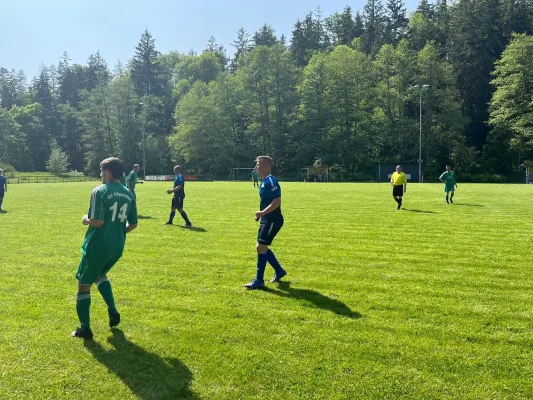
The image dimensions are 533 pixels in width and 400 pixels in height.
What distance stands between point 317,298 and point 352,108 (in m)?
Result: 61.1

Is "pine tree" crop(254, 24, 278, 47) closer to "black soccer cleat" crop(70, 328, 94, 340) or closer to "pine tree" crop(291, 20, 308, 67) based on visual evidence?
"pine tree" crop(291, 20, 308, 67)

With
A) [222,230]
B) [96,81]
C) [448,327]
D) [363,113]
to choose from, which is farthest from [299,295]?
[96,81]

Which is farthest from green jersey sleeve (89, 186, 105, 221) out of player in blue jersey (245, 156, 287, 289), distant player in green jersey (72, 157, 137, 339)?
player in blue jersey (245, 156, 287, 289)

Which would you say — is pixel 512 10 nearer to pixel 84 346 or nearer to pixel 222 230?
pixel 222 230

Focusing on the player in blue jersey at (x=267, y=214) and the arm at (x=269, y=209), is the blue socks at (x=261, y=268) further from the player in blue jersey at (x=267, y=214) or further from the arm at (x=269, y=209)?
the arm at (x=269, y=209)

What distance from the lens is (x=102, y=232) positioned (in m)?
4.63

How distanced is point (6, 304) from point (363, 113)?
203 feet

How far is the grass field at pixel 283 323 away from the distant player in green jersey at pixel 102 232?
502 mm

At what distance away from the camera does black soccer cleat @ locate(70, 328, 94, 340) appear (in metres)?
4.75

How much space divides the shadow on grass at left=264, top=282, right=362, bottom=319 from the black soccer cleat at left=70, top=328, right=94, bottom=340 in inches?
106

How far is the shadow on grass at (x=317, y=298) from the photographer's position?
5.62 meters

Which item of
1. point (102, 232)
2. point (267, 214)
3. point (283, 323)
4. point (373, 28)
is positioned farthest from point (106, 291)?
point (373, 28)

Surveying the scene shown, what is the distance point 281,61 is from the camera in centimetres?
6775

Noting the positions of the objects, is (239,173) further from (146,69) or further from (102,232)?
(102,232)
